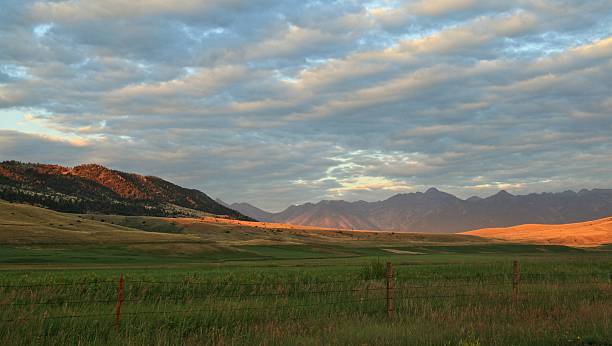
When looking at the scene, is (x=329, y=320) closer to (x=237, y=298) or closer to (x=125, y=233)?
(x=237, y=298)

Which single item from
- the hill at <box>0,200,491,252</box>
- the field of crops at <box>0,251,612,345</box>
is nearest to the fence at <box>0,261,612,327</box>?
the field of crops at <box>0,251,612,345</box>

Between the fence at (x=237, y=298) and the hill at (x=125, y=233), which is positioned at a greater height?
the fence at (x=237, y=298)

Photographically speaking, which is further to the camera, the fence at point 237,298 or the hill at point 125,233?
the hill at point 125,233

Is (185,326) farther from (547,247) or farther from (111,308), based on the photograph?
(547,247)

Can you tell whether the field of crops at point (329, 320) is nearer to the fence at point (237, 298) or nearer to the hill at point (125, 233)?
the fence at point (237, 298)

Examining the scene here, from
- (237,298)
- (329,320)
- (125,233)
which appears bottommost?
(125,233)

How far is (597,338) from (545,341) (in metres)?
1.50

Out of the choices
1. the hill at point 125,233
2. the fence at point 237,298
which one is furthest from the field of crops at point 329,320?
the hill at point 125,233

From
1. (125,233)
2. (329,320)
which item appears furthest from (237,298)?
(125,233)

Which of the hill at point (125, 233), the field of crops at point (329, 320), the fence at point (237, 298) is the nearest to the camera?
the field of crops at point (329, 320)

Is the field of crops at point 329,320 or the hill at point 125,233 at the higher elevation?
the field of crops at point 329,320

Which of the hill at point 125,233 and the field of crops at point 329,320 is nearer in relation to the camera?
the field of crops at point 329,320

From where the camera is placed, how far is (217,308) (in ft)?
59.8

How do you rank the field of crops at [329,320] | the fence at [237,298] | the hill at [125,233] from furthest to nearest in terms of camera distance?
the hill at [125,233]
the fence at [237,298]
the field of crops at [329,320]
